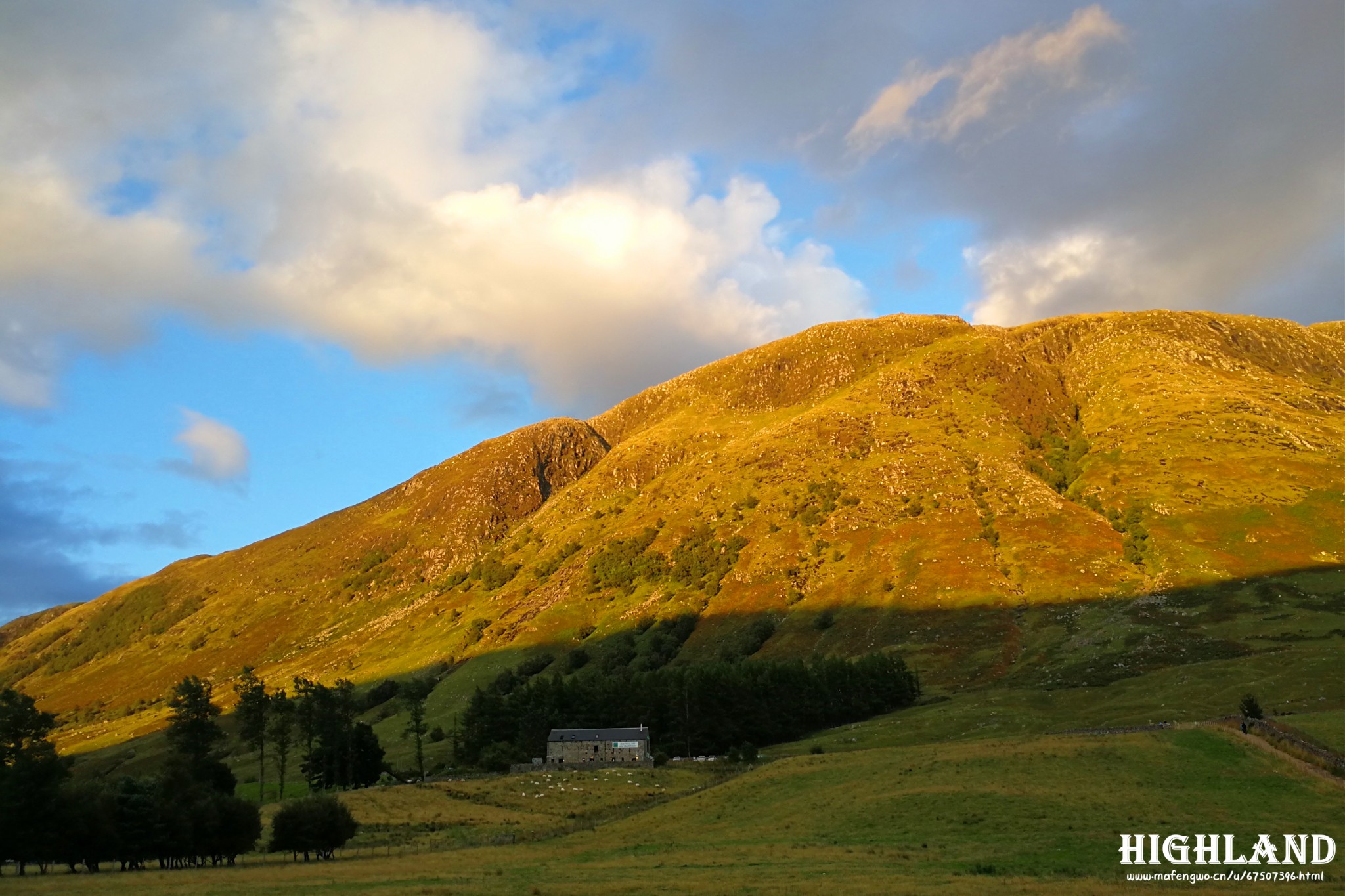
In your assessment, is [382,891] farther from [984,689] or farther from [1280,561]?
[1280,561]

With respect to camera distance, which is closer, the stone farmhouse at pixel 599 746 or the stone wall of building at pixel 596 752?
the stone wall of building at pixel 596 752

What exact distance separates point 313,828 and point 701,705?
79500 mm

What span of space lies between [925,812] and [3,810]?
69.0m

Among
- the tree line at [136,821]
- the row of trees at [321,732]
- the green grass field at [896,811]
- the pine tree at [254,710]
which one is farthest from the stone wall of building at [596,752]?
the tree line at [136,821]

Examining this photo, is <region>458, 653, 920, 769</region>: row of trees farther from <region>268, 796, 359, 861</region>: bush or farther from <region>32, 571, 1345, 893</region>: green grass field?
<region>268, 796, 359, 861</region>: bush

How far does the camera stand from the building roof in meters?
134

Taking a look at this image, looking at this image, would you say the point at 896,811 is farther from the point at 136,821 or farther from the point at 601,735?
the point at 601,735

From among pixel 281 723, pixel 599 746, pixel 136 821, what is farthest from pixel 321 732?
Answer: pixel 136 821

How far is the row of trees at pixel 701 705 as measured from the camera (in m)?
140

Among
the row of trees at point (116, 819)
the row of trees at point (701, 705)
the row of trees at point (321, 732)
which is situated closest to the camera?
the row of trees at point (116, 819)

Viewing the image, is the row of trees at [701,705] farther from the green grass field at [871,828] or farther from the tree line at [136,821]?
the tree line at [136,821]

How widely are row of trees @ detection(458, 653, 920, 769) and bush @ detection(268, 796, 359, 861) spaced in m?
70.6

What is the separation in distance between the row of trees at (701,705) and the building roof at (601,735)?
22.6 feet

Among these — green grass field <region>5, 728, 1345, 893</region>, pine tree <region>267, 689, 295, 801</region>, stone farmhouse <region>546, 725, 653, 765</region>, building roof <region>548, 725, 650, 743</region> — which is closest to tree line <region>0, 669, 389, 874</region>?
green grass field <region>5, 728, 1345, 893</region>
